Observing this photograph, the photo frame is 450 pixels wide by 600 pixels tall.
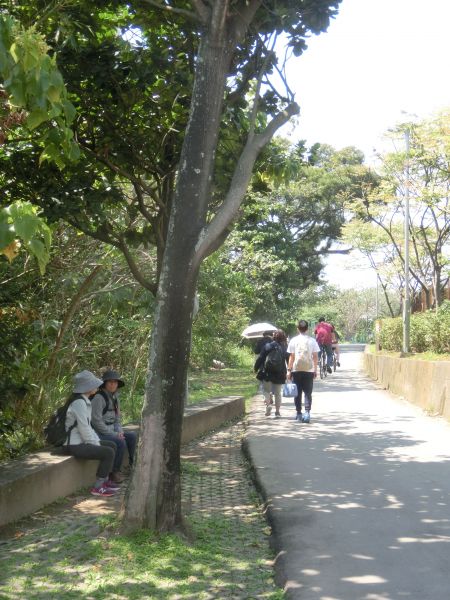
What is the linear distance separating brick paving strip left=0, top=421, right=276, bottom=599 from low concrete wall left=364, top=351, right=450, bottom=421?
4.84 m

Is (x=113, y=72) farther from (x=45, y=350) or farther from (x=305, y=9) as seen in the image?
(x=45, y=350)

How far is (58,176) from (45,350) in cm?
184

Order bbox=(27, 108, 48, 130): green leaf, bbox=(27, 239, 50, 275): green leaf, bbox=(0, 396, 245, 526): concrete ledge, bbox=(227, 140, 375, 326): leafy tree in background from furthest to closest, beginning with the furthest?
bbox=(227, 140, 375, 326): leafy tree in background, bbox=(0, 396, 245, 526): concrete ledge, bbox=(27, 108, 48, 130): green leaf, bbox=(27, 239, 50, 275): green leaf

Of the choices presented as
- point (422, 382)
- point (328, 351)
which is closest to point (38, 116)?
point (422, 382)

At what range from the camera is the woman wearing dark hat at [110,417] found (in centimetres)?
909

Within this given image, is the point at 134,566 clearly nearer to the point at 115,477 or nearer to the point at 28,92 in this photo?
the point at 115,477

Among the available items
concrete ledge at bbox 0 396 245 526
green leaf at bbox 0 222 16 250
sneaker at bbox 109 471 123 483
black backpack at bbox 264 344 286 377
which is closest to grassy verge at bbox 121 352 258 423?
black backpack at bbox 264 344 286 377

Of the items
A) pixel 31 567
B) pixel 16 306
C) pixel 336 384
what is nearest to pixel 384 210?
pixel 336 384

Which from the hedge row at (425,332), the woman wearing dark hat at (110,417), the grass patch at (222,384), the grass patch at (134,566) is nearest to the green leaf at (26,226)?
Result: the grass patch at (134,566)

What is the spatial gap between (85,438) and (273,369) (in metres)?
6.93

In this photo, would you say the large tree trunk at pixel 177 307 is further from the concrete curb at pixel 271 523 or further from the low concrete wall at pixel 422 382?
the low concrete wall at pixel 422 382

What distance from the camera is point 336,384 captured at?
81.3 feet

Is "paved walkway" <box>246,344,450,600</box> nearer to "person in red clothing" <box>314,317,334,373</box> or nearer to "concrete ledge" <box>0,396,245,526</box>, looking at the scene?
"concrete ledge" <box>0,396,245,526</box>

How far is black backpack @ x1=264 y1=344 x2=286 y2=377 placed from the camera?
1494 cm
